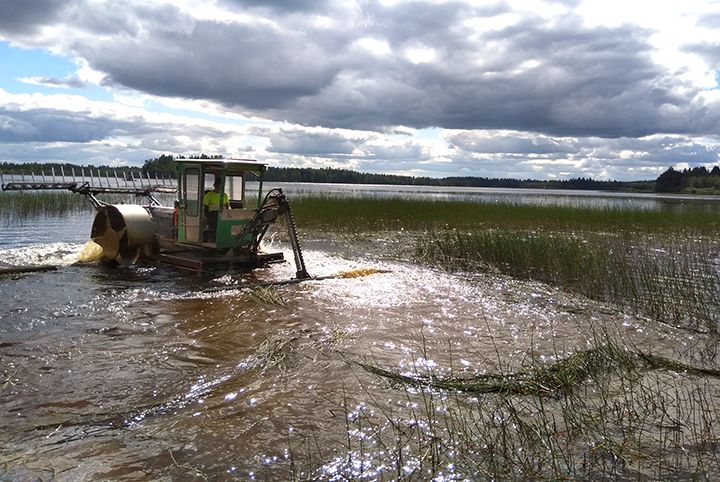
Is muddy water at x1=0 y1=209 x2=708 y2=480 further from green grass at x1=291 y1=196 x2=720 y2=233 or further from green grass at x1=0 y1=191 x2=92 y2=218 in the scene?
green grass at x1=0 y1=191 x2=92 y2=218

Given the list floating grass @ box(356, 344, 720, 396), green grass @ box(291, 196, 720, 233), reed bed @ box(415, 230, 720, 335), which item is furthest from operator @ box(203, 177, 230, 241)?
green grass @ box(291, 196, 720, 233)

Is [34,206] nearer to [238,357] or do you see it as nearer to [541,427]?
[238,357]

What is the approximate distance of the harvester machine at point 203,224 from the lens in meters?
12.0

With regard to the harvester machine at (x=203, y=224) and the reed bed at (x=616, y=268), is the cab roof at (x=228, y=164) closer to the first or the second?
the harvester machine at (x=203, y=224)

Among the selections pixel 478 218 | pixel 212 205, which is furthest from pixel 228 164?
pixel 478 218

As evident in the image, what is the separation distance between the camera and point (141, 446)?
434 centimetres

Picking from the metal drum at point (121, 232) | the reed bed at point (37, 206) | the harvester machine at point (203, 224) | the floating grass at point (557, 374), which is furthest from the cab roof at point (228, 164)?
the reed bed at point (37, 206)

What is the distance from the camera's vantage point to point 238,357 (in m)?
6.72

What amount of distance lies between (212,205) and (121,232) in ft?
7.94

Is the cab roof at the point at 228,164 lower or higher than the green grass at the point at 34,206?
higher

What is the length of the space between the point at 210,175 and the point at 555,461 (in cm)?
986

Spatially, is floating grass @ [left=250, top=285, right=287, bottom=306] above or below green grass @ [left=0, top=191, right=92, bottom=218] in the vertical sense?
below

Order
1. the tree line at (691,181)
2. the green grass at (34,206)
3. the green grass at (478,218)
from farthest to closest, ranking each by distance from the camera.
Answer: the tree line at (691,181) < the green grass at (34,206) < the green grass at (478,218)

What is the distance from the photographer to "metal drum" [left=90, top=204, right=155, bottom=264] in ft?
42.9
